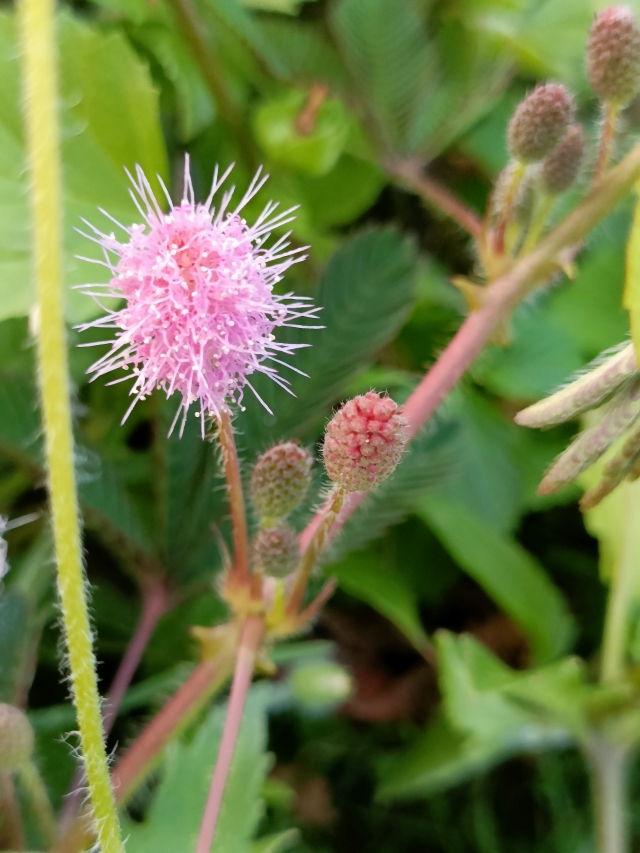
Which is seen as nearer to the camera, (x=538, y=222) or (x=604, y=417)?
(x=604, y=417)

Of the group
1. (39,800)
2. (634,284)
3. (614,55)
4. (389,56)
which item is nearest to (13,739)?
(39,800)

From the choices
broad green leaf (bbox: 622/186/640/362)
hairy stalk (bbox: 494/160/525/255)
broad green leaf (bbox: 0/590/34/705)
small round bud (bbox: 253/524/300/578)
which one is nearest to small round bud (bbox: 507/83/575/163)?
hairy stalk (bbox: 494/160/525/255)

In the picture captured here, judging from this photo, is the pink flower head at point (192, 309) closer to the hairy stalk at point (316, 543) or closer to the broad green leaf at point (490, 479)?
the hairy stalk at point (316, 543)

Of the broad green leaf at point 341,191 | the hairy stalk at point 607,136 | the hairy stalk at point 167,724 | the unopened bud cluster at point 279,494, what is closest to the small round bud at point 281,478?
the unopened bud cluster at point 279,494

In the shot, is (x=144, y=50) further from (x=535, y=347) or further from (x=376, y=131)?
(x=535, y=347)

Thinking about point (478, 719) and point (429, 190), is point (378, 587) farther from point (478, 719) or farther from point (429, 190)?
point (429, 190)
